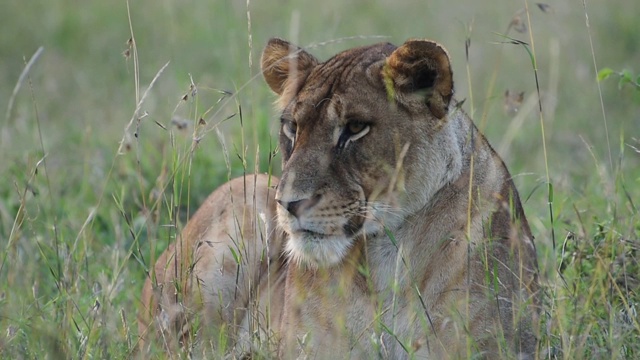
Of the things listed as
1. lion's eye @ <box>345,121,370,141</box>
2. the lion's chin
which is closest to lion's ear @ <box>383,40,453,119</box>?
lion's eye @ <box>345,121,370,141</box>

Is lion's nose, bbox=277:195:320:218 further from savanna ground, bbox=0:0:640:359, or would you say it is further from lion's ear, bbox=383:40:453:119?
lion's ear, bbox=383:40:453:119

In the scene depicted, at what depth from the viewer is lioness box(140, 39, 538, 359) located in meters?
3.13

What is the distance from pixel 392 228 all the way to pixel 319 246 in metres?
0.25

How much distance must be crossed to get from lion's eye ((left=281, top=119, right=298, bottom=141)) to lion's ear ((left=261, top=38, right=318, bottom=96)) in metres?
0.18

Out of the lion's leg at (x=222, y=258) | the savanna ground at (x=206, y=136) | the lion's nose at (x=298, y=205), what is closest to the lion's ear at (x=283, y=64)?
the savanna ground at (x=206, y=136)

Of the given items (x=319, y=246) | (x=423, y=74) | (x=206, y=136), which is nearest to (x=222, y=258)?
(x=319, y=246)

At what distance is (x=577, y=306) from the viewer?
3.20m

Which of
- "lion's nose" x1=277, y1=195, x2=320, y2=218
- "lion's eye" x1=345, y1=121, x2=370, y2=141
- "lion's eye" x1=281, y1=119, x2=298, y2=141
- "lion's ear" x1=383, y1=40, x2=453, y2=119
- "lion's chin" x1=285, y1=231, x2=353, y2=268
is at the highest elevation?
"lion's ear" x1=383, y1=40, x2=453, y2=119

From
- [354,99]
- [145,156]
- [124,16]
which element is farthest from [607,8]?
[354,99]

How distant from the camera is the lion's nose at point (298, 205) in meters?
3.06

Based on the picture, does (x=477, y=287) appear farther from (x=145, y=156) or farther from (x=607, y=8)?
(x=607, y=8)

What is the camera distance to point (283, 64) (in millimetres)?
3701

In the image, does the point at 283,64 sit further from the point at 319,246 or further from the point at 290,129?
the point at 319,246

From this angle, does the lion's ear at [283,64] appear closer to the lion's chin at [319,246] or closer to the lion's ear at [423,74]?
the lion's ear at [423,74]
